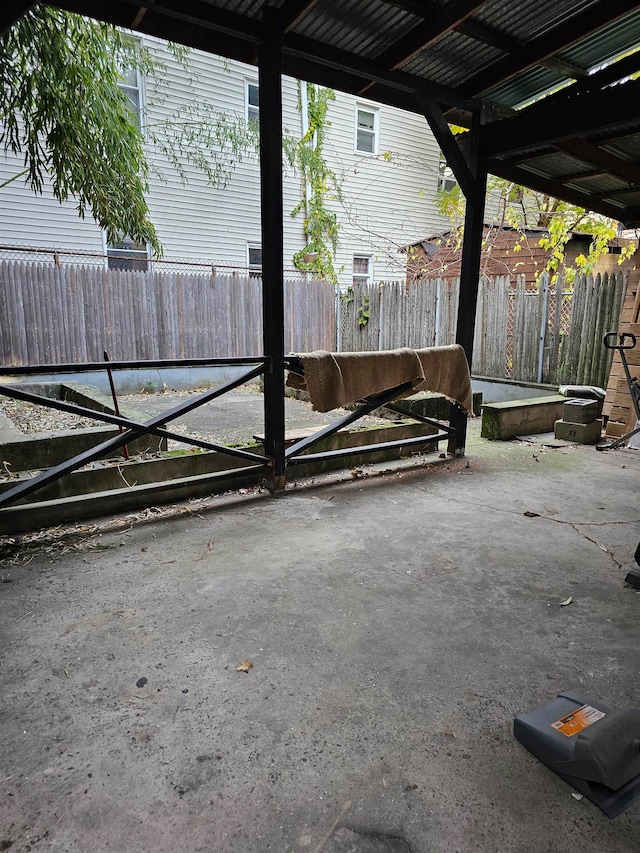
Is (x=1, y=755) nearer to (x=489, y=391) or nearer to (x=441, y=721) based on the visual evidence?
(x=441, y=721)

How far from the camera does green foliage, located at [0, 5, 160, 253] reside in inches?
207

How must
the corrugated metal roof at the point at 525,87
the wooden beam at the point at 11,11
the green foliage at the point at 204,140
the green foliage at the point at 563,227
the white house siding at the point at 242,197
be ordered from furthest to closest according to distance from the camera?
1. the green foliage at the point at 204,140
2. the white house siding at the point at 242,197
3. the green foliage at the point at 563,227
4. the corrugated metal roof at the point at 525,87
5. the wooden beam at the point at 11,11

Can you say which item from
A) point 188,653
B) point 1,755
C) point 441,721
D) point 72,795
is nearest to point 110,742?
point 72,795

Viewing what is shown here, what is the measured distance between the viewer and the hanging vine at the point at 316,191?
1235 cm

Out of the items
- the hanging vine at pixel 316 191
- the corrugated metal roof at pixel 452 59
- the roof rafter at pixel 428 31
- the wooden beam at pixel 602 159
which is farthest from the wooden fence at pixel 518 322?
the roof rafter at pixel 428 31

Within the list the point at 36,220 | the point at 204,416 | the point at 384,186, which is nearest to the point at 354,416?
the point at 204,416

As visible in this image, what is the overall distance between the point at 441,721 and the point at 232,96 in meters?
13.4

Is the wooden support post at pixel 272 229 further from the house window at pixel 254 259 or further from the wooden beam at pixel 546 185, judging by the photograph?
the house window at pixel 254 259

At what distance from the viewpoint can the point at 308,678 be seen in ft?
6.68

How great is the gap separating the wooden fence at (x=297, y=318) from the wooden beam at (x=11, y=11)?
697cm

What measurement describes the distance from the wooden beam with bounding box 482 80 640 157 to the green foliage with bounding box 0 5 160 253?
433cm

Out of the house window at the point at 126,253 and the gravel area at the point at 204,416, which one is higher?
the house window at the point at 126,253

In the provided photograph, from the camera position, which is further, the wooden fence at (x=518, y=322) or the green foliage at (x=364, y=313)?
the green foliage at (x=364, y=313)

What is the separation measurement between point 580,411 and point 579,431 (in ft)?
0.82
